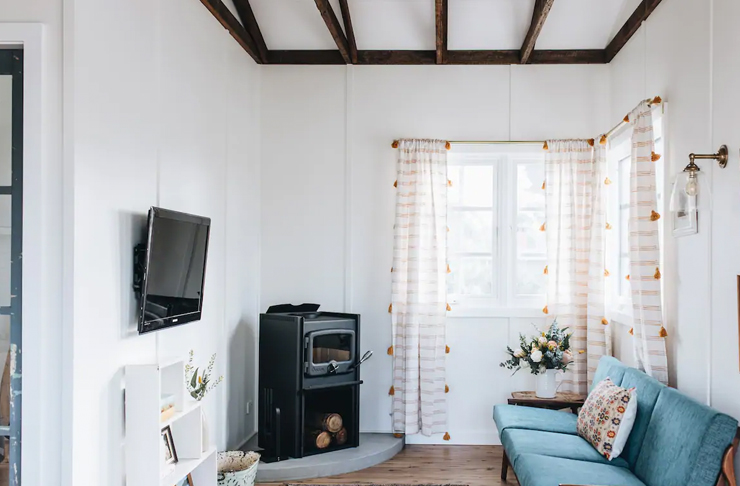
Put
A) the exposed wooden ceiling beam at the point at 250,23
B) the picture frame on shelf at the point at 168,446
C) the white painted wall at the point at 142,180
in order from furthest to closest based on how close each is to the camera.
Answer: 1. the exposed wooden ceiling beam at the point at 250,23
2. the picture frame on shelf at the point at 168,446
3. the white painted wall at the point at 142,180

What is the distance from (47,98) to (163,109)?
83 centimetres

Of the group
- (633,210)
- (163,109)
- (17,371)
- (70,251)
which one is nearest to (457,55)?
(633,210)

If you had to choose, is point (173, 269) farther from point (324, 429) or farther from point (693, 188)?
point (693, 188)

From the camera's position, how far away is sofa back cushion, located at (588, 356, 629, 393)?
11.8ft

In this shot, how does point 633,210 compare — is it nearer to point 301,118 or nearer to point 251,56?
point 301,118

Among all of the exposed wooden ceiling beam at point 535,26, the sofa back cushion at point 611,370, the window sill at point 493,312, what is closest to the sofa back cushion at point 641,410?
the sofa back cushion at point 611,370

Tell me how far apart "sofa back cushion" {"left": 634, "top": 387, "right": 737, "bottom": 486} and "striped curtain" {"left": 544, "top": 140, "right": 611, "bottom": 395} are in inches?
67.3

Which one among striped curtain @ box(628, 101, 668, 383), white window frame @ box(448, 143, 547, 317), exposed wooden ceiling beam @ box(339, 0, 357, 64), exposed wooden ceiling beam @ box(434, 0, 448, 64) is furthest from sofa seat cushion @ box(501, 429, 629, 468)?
exposed wooden ceiling beam @ box(339, 0, 357, 64)

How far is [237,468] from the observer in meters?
3.86

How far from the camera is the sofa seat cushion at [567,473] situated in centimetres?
285

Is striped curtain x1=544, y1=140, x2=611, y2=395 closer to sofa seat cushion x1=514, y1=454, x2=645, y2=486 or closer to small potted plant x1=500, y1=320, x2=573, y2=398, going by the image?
small potted plant x1=500, y1=320, x2=573, y2=398

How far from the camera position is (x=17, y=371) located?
2430mm

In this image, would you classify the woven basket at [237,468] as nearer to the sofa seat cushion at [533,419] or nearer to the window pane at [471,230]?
the sofa seat cushion at [533,419]

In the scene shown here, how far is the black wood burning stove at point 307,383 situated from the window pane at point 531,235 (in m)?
1.44
